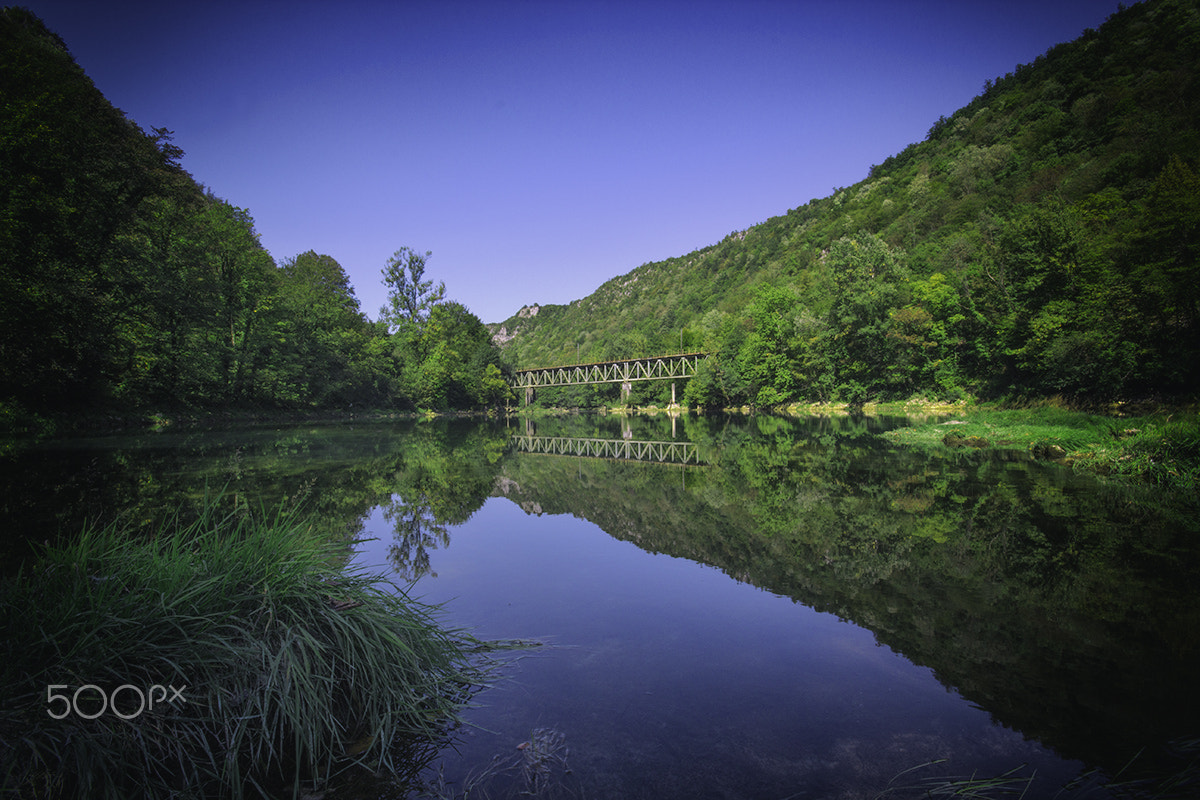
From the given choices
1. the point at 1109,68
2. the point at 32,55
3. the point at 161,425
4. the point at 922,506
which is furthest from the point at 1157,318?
the point at 1109,68

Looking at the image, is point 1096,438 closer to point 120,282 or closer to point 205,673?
point 205,673

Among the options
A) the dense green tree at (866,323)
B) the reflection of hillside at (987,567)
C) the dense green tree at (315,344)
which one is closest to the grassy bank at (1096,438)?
the reflection of hillside at (987,567)

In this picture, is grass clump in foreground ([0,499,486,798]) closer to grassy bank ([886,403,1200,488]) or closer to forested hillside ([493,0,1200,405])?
grassy bank ([886,403,1200,488])

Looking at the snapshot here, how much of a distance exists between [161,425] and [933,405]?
54.9 m

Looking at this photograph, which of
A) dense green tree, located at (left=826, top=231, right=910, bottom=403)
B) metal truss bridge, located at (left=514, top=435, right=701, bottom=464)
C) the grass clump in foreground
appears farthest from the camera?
dense green tree, located at (left=826, top=231, right=910, bottom=403)

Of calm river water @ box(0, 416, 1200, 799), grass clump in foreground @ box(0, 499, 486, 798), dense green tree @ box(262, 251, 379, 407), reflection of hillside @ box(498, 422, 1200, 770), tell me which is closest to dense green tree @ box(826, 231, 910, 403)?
reflection of hillside @ box(498, 422, 1200, 770)

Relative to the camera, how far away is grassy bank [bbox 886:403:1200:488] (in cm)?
1103

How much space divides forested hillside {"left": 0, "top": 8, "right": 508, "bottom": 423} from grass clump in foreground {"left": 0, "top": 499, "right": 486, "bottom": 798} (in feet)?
69.4

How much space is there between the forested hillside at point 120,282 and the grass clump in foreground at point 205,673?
21.1m

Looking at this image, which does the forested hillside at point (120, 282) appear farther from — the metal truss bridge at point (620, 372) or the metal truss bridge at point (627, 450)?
the metal truss bridge at point (620, 372)

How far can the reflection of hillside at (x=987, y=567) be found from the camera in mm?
3574

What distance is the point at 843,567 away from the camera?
6449mm

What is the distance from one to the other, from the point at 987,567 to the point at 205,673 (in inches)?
304

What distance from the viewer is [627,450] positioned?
924 inches
